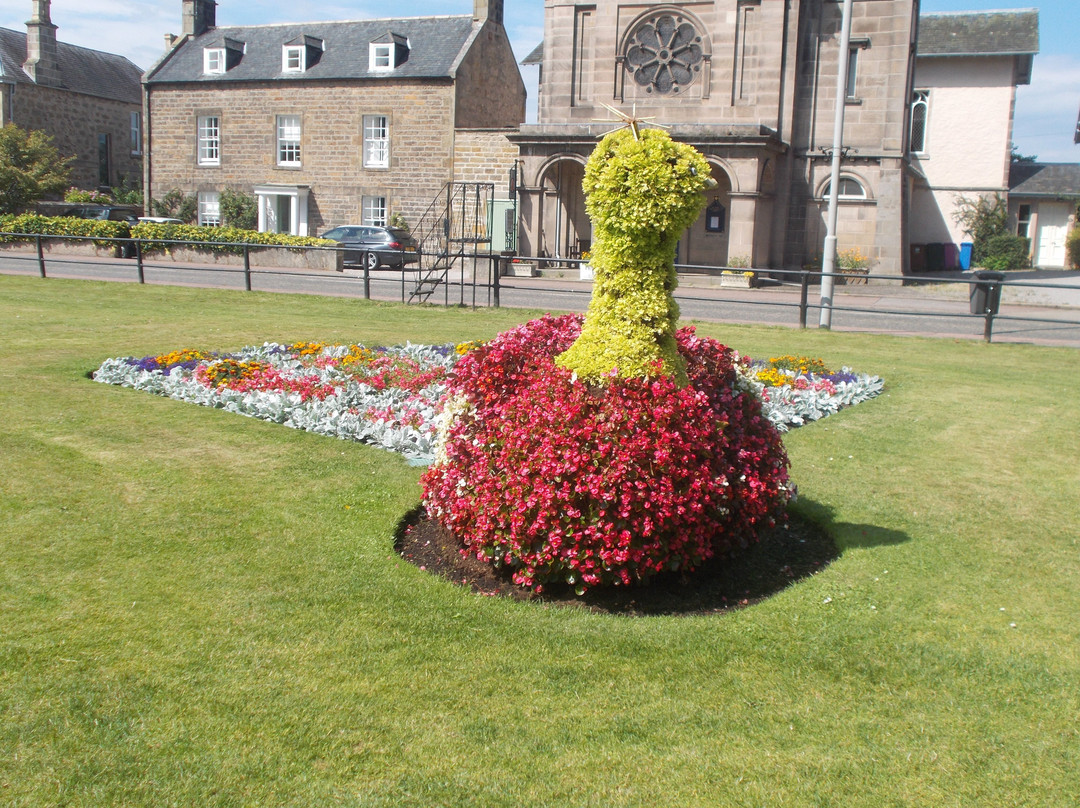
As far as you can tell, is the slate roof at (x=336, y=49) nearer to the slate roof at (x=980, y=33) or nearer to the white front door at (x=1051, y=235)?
the slate roof at (x=980, y=33)

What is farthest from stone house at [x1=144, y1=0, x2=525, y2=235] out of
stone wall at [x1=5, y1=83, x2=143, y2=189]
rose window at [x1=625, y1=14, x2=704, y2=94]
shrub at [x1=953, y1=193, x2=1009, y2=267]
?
shrub at [x1=953, y1=193, x2=1009, y2=267]

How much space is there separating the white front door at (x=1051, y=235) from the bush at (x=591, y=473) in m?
48.2

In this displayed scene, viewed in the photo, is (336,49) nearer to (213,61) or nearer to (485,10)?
(213,61)

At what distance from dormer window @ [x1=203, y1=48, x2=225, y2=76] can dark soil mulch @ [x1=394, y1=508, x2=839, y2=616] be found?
4277 centimetres

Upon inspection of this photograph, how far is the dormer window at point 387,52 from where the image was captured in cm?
4053

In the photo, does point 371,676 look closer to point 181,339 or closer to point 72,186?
point 181,339

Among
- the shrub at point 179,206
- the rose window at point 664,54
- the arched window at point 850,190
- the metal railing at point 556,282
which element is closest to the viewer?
the metal railing at point 556,282

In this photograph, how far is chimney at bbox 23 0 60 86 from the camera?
158 feet

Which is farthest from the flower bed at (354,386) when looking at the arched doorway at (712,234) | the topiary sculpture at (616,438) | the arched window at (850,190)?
the arched doorway at (712,234)

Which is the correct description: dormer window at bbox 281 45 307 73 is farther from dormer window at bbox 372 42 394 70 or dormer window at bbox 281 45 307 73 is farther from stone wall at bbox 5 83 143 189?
stone wall at bbox 5 83 143 189

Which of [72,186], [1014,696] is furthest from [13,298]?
[72,186]

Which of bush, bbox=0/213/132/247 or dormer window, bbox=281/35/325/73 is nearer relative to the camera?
bush, bbox=0/213/132/247

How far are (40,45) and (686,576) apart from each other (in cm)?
5352

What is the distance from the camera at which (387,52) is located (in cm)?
4072
